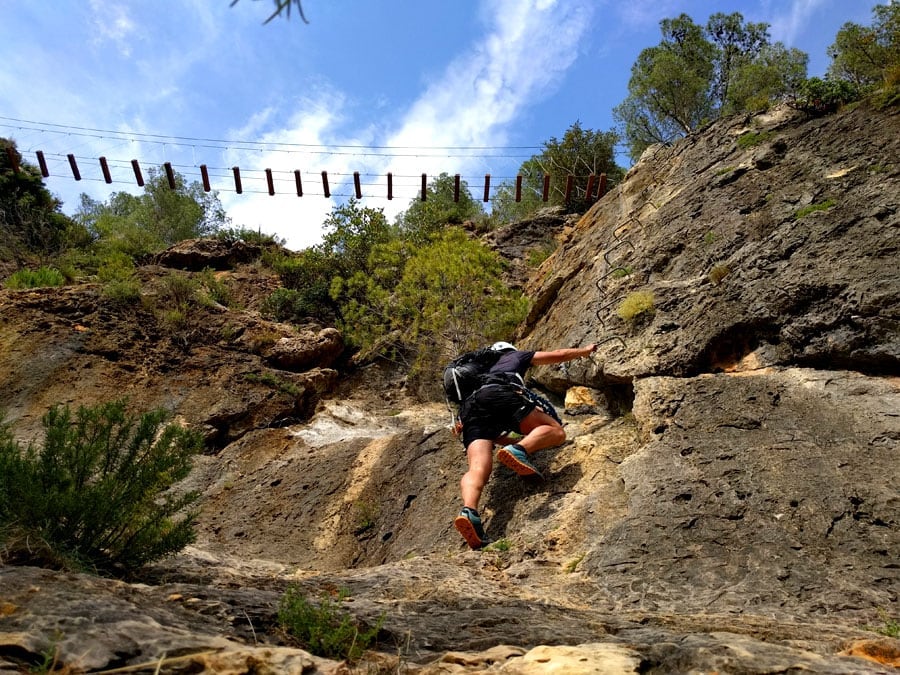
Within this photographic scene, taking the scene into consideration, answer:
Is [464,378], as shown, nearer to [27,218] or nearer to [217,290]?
[217,290]

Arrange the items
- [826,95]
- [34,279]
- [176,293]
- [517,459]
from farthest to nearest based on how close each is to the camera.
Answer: [34,279]
[176,293]
[826,95]
[517,459]

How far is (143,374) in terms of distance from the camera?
1064 cm

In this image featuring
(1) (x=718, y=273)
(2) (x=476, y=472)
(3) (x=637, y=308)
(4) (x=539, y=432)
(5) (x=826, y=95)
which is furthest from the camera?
(5) (x=826, y=95)

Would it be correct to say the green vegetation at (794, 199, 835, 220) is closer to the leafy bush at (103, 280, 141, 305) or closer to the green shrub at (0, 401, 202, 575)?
the green shrub at (0, 401, 202, 575)

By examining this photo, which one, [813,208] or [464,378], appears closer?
[464,378]

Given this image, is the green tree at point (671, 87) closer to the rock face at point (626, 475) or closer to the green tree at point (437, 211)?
the green tree at point (437, 211)

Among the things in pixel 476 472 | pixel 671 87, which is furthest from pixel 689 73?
pixel 476 472

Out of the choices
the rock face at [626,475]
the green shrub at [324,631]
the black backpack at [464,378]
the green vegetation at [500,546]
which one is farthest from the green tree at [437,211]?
the green shrub at [324,631]

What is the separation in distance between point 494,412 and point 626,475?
136 cm

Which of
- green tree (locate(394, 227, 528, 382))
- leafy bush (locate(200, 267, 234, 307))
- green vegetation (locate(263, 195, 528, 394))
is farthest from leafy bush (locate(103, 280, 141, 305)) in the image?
green tree (locate(394, 227, 528, 382))

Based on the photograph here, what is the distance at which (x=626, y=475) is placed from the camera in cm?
485

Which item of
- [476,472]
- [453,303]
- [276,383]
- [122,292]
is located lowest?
[476,472]

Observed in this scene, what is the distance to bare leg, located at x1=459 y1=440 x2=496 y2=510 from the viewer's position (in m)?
4.98

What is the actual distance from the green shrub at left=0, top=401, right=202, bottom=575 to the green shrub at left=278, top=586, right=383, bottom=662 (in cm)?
136
